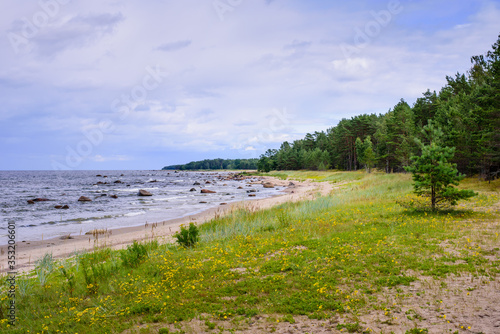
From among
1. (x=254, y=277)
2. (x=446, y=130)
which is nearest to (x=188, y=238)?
(x=254, y=277)

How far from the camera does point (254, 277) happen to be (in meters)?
7.93

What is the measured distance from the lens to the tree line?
25.0 m

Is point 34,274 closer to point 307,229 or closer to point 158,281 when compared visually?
point 158,281

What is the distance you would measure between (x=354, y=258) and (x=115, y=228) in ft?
58.4

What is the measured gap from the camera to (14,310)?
695cm

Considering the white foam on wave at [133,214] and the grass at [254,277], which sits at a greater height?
the grass at [254,277]

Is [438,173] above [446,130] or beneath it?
beneath

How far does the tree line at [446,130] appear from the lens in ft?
82.0

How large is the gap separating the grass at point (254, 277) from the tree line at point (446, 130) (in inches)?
204

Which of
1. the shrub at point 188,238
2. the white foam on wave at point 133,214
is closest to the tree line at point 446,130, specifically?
the shrub at point 188,238

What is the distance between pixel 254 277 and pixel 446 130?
31821 mm

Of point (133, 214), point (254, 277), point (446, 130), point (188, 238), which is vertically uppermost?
point (446, 130)

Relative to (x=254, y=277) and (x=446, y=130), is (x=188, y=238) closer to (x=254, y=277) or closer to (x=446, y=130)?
(x=254, y=277)

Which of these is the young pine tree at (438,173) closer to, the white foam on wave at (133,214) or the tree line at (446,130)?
the tree line at (446,130)
